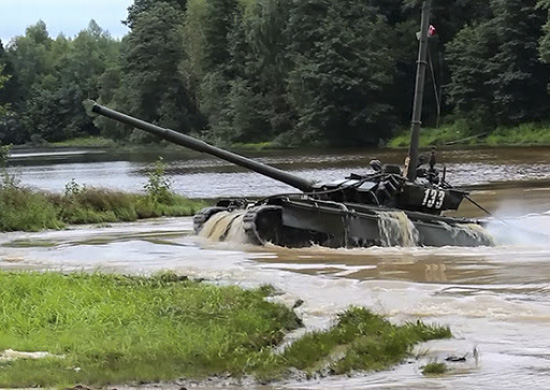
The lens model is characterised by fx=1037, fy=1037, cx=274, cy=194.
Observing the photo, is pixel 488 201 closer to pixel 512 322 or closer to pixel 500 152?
pixel 512 322

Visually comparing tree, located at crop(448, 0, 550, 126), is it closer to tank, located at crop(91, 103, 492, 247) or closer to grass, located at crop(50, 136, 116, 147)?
tank, located at crop(91, 103, 492, 247)

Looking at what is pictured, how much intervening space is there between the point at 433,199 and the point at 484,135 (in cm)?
4738

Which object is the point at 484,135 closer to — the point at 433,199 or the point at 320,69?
the point at 320,69

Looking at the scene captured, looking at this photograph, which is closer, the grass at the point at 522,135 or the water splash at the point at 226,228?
the water splash at the point at 226,228

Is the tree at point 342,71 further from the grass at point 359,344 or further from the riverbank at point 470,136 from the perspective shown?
the grass at point 359,344

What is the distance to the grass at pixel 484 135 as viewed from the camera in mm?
60906

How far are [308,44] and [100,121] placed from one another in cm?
3086

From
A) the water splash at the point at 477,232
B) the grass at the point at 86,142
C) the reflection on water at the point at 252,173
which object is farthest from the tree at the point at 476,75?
the water splash at the point at 477,232

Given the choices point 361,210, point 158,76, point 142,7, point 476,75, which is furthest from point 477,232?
point 142,7

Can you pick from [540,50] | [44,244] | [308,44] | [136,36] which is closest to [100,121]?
[136,36]

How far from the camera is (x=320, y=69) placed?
74.2m

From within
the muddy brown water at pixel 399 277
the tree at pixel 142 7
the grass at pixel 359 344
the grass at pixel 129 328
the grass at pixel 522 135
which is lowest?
the muddy brown water at pixel 399 277

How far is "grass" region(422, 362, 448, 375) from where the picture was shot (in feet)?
27.8

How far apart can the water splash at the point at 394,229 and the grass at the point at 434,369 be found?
30.5 ft
